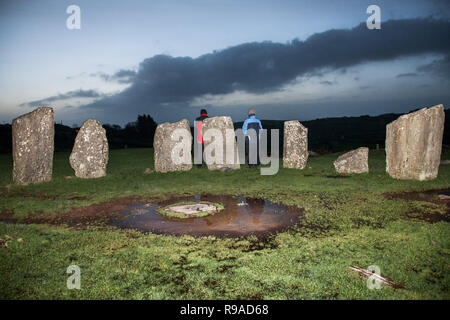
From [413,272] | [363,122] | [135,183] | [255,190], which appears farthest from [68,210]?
[363,122]

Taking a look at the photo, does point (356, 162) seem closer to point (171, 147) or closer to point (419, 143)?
point (419, 143)

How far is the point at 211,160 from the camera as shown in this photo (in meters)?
13.6

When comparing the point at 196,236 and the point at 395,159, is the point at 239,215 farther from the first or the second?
the point at 395,159

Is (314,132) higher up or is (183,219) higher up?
(314,132)

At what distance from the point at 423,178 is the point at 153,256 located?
9020mm

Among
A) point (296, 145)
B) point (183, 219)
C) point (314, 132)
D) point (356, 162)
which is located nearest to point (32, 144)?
point (183, 219)

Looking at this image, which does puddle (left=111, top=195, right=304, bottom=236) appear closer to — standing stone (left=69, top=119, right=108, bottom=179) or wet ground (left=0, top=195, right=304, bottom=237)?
wet ground (left=0, top=195, right=304, bottom=237)

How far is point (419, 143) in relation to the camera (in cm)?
983

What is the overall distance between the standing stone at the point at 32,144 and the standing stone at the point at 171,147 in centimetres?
390

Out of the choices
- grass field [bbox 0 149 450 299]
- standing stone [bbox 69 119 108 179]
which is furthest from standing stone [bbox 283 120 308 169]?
standing stone [bbox 69 119 108 179]

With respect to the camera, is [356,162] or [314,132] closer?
[356,162]

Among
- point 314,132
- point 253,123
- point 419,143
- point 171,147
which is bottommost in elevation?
point 171,147

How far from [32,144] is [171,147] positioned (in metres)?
4.88

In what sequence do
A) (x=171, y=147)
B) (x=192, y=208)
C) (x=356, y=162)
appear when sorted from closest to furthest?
(x=192, y=208), (x=356, y=162), (x=171, y=147)
